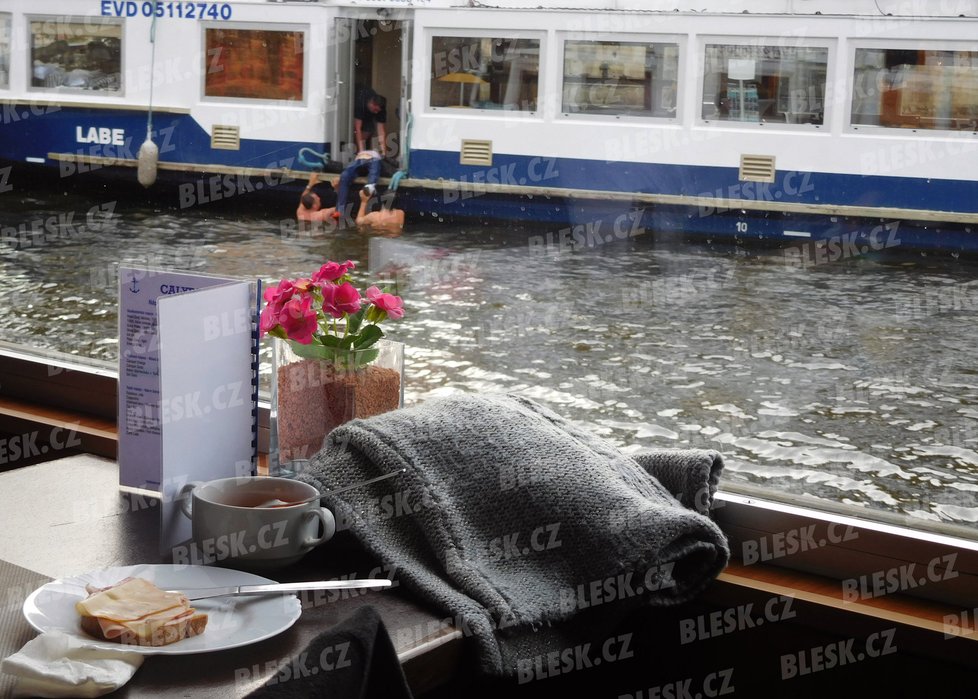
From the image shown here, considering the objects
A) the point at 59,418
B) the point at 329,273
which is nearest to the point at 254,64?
the point at 59,418

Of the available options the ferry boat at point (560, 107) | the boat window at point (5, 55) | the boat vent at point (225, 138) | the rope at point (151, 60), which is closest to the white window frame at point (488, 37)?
the ferry boat at point (560, 107)

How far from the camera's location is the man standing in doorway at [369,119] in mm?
3998

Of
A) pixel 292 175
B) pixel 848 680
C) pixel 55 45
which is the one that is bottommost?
pixel 848 680

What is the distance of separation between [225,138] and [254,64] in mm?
385

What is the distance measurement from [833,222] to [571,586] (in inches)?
91.9

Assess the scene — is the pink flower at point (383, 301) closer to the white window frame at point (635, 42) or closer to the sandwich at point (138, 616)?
the sandwich at point (138, 616)

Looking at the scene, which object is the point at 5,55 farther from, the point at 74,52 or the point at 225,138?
the point at 225,138

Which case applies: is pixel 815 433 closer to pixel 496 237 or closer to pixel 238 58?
pixel 496 237

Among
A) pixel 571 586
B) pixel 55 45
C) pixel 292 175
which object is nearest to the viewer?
pixel 571 586

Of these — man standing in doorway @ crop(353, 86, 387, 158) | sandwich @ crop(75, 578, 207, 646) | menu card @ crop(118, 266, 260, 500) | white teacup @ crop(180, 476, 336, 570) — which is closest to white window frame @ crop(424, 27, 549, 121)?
man standing in doorway @ crop(353, 86, 387, 158)

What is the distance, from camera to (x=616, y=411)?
172 centimetres

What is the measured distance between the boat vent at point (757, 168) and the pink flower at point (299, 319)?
7.99 feet

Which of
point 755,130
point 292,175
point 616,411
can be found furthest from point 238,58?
point 616,411

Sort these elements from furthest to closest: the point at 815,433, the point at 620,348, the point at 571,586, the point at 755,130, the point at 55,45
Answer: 1. the point at 55,45
2. the point at 755,130
3. the point at 620,348
4. the point at 815,433
5. the point at 571,586
